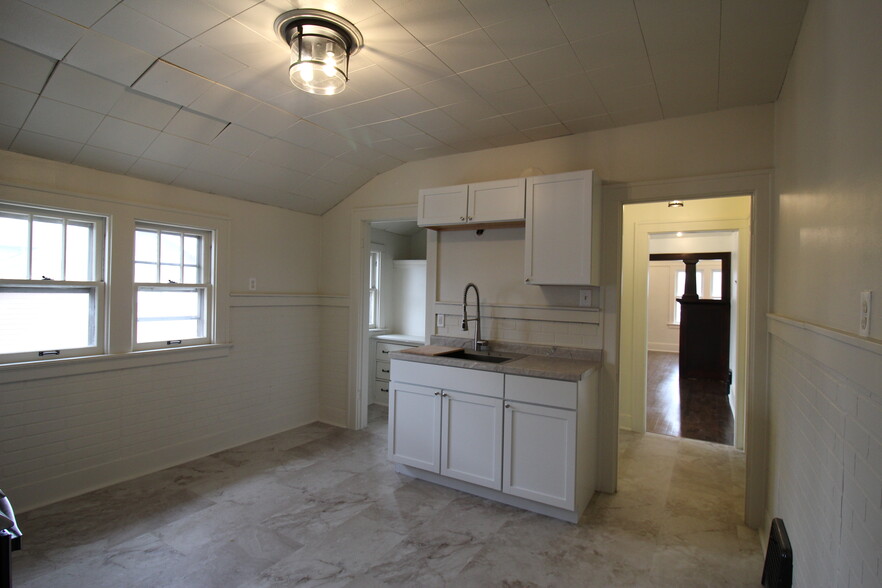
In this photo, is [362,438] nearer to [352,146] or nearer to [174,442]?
[174,442]

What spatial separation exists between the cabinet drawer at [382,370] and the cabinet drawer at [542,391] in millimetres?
2536

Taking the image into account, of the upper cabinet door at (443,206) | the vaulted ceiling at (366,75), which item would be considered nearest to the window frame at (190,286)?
the vaulted ceiling at (366,75)

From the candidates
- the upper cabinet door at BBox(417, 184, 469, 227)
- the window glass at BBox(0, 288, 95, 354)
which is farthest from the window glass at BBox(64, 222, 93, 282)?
the upper cabinet door at BBox(417, 184, 469, 227)

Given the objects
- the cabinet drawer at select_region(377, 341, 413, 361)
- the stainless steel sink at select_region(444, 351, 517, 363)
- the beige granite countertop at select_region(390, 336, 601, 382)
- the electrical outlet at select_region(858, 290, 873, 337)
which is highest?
the electrical outlet at select_region(858, 290, 873, 337)

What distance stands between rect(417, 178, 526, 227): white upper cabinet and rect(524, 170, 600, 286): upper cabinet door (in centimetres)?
11

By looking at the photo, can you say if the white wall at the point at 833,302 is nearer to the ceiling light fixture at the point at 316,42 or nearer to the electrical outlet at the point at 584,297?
the electrical outlet at the point at 584,297

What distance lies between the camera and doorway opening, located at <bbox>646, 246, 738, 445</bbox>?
15.2 feet

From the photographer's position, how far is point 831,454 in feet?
4.39

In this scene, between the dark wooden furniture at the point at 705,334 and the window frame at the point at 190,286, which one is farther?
the dark wooden furniture at the point at 705,334

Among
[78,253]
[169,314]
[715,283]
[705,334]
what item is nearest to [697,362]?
[705,334]

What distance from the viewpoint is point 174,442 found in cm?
336

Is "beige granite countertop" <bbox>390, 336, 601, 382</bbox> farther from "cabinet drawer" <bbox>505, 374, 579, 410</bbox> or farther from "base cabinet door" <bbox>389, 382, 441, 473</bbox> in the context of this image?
"base cabinet door" <bbox>389, 382, 441, 473</bbox>

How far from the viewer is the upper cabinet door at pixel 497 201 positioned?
9.93ft

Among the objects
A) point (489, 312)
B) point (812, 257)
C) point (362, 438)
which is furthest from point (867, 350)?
point (362, 438)
